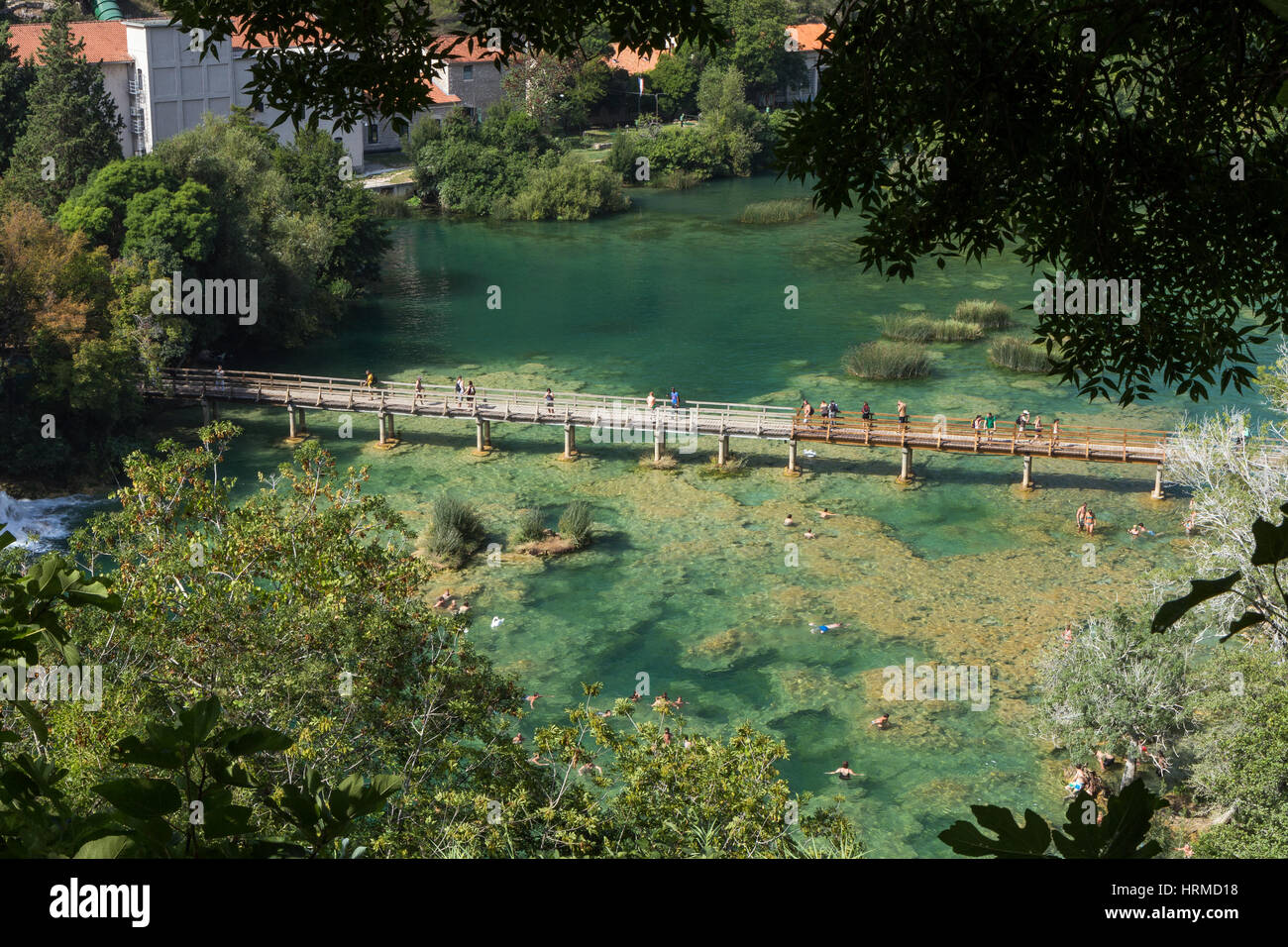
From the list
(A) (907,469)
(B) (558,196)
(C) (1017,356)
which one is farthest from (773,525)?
(B) (558,196)

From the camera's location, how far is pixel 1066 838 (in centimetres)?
215

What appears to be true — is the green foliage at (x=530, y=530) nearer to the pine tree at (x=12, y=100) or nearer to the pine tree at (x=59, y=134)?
the pine tree at (x=59, y=134)

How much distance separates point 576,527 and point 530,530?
1.09m

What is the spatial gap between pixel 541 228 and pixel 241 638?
52.9 metres

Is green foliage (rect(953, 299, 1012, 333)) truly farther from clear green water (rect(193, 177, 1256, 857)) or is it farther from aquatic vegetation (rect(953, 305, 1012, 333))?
clear green water (rect(193, 177, 1256, 857))

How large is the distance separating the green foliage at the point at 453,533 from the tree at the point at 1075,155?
2297 centimetres

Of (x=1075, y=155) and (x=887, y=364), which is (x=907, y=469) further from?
(x=1075, y=155)

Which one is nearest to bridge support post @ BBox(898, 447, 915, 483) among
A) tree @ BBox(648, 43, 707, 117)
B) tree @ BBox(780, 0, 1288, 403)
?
tree @ BBox(780, 0, 1288, 403)

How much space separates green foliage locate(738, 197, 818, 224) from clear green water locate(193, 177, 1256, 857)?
11.6 meters

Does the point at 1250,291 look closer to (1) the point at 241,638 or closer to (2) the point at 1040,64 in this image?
(2) the point at 1040,64

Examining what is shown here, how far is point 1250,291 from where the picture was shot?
7.38 metres

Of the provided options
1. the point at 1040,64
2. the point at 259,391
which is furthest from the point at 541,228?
the point at 1040,64
